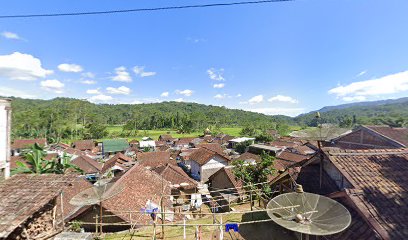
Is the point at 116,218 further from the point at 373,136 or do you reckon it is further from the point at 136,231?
the point at 373,136

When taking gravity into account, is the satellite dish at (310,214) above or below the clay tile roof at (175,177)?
above

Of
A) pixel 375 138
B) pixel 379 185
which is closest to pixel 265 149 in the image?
pixel 375 138

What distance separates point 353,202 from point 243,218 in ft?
27.8

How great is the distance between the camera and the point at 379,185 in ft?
27.8

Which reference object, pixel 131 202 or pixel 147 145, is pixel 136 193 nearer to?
pixel 131 202

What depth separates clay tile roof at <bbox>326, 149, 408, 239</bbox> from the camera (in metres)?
7.00

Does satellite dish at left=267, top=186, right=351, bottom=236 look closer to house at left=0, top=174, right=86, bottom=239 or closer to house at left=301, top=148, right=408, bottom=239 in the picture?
house at left=301, top=148, right=408, bottom=239

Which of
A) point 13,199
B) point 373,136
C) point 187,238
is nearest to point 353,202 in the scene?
point 187,238

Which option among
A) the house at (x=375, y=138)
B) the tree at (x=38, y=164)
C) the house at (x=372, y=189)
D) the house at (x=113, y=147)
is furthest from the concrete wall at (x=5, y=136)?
the house at (x=113, y=147)

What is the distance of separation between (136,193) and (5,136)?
28.9ft

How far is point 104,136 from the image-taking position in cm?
9306

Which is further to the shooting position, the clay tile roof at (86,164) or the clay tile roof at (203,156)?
the clay tile roof at (86,164)

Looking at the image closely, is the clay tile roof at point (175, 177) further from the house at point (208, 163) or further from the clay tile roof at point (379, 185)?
the clay tile roof at point (379, 185)

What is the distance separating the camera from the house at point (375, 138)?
17.6 m
